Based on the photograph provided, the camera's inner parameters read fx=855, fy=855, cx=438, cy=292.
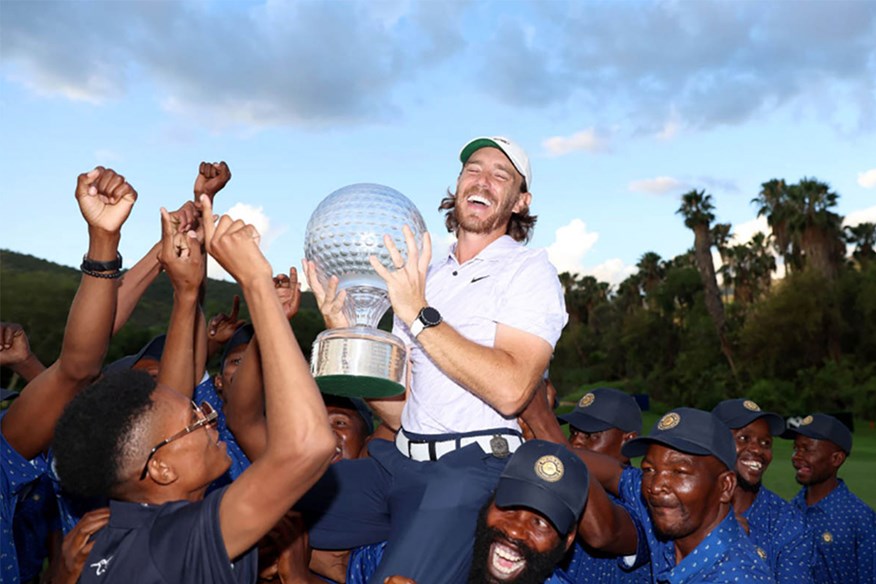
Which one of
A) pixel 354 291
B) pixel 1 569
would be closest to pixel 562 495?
pixel 354 291

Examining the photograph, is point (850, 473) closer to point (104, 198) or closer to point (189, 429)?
point (104, 198)

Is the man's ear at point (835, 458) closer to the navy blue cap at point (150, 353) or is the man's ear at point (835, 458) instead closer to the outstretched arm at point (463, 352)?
the outstretched arm at point (463, 352)

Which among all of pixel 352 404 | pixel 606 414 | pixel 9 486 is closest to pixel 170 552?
pixel 9 486

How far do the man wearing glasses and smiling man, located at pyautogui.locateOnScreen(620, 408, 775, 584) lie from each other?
205 cm

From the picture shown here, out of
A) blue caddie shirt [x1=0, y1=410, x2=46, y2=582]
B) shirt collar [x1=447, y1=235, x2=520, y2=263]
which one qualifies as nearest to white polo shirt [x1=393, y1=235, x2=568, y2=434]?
shirt collar [x1=447, y1=235, x2=520, y2=263]

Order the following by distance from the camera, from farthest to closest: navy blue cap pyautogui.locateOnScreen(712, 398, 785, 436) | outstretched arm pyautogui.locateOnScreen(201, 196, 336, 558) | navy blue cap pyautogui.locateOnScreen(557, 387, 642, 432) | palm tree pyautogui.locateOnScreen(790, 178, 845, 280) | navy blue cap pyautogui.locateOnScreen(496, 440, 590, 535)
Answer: palm tree pyautogui.locateOnScreen(790, 178, 845, 280)
navy blue cap pyautogui.locateOnScreen(712, 398, 785, 436)
navy blue cap pyautogui.locateOnScreen(557, 387, 642, 432)
navy blue cap pyautogui.locateOnScreen(496, 440, 590, 535)
outstretched arm pyautogui.locateOnScreen(201, 196, 336, 558)

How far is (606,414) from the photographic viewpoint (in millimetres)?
5562

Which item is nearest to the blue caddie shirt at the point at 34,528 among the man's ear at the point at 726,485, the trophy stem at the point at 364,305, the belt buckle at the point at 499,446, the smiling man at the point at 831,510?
the trophy stem at the point at 364,305

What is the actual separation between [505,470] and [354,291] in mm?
928

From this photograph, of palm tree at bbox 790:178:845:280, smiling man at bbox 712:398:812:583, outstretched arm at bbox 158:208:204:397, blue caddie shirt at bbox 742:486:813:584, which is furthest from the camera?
palm tree at bbox 790:178:845:280

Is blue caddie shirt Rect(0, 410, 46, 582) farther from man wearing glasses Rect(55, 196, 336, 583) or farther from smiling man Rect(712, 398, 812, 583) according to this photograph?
smiling man Rect(712, 398, 812, 583)

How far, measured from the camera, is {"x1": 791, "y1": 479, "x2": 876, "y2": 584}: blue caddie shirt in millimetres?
6594

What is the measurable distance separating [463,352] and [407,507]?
68cm

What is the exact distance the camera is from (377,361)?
3018 millimetres
